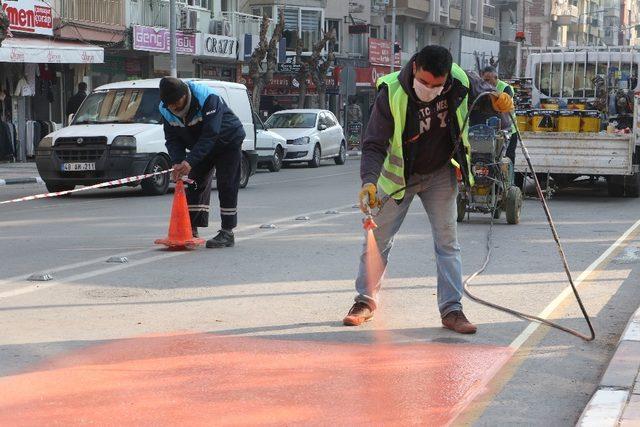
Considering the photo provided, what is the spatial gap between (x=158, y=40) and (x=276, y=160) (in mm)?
8735

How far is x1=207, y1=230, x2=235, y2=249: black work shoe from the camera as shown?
11703mm

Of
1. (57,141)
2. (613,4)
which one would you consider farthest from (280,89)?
(613,4)

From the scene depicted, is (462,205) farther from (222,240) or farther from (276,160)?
(276,160)

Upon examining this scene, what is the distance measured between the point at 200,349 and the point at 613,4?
4571 inches

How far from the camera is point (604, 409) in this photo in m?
Answer: 5.37

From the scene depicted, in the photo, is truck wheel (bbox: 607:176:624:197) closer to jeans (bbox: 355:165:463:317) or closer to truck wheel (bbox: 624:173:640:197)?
truck wheel (bbox: 624:173:640:197)

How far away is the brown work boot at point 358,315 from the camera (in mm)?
7555

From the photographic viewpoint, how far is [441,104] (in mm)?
7180

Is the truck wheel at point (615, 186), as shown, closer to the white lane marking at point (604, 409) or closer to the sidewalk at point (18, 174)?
the sidewalk at point (18, 174)

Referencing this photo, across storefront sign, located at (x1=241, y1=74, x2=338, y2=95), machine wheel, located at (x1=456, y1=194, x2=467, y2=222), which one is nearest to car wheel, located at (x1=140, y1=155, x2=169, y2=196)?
machine wheel, located at (x1=456, y1=194, x2=467, y2=222)

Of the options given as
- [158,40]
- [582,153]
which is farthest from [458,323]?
[158,40]

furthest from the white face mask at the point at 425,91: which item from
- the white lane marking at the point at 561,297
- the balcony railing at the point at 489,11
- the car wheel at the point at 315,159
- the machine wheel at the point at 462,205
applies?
the balcony railing at the point at 489,11

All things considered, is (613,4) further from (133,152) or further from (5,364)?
(5,364)

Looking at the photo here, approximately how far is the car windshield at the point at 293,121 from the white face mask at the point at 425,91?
25924mm
